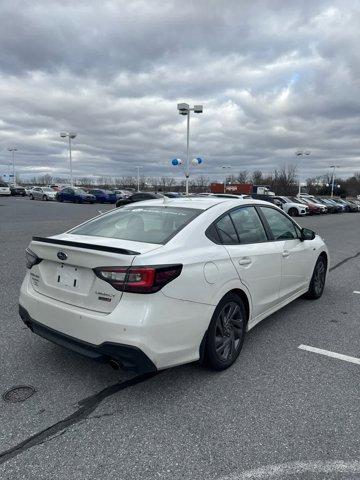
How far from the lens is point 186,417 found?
9.51 feet

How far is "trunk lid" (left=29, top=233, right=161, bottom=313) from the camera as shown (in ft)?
9.78

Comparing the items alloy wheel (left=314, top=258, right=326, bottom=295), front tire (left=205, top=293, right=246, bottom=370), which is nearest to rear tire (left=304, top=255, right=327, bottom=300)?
alloy wheel (left=314, top=258, right=326, bottom=295)

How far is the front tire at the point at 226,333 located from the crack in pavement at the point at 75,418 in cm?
59

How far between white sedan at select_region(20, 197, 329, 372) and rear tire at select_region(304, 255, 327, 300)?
162cm

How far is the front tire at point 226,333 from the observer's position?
3.40 m

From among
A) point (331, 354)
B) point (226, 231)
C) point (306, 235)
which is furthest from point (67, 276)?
point (306, 235)

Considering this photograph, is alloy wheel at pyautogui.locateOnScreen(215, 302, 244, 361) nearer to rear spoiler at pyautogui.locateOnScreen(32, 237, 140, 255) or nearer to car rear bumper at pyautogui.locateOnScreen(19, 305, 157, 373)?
car rear bumper at pyautogui.locateOnScreen(19, 305, 157, 373)

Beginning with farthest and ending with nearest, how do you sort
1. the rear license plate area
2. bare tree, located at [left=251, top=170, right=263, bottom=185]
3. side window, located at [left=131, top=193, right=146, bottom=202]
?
bare tree, located at [left=251, top=170, right=263, bottom=185]
side window, located at [left=131, top=193, right=146, bottom=202]
the rear license plate area

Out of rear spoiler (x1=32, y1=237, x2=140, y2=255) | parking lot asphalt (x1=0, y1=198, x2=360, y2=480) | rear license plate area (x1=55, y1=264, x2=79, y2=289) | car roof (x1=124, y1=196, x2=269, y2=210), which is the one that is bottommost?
parking lot asphalt (x1=0, y1=198, x2=360, y2=480)

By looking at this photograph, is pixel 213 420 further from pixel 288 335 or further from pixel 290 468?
pixel 288 335

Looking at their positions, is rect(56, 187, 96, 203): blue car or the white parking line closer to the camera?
the white parking line

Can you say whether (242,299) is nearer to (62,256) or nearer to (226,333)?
(226,333)

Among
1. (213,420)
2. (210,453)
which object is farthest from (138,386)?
(210,453)

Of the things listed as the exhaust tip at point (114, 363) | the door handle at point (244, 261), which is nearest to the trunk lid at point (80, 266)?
the exhaust tip at point (114, 363)
